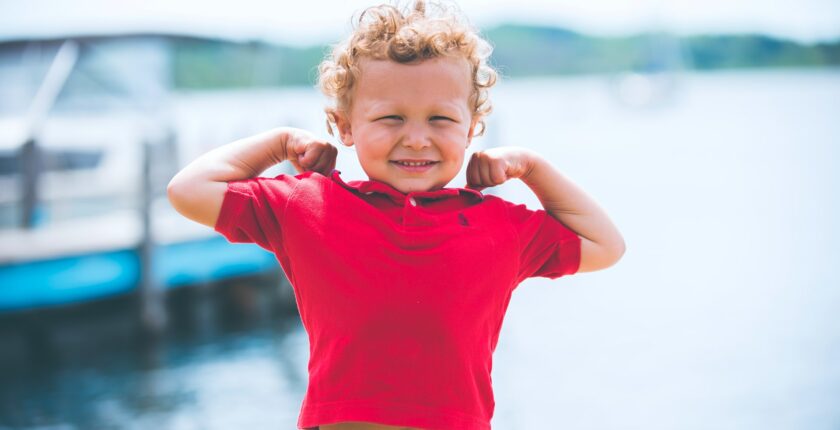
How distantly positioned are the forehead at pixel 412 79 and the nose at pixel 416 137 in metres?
0.06

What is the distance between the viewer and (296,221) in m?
1.72

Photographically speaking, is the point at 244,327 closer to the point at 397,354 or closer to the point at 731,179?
the point at 397,354

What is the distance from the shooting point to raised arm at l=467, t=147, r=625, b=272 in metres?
1.88

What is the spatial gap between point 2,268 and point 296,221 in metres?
8.30

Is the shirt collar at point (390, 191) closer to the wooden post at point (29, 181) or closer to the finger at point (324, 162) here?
the finger at point (324, 162)

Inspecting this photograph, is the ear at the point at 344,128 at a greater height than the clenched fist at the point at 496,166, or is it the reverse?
the ear at the point at 344,128

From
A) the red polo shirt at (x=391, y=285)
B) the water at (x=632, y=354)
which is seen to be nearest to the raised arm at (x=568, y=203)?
the red polo shirt at (x=391, y=285)

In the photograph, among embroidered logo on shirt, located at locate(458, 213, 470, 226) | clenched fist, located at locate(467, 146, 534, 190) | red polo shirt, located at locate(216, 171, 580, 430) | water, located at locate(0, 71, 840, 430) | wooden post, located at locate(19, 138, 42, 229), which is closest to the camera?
red polo shirt, located at locate(216, 171, 580, 430)

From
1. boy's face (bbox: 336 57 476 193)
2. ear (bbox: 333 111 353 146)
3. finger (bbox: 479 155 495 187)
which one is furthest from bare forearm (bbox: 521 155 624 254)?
ear (bbox: 333 111 353 146)

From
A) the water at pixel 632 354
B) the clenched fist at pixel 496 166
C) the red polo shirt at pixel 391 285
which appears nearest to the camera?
the red polo shirt at pixel 391 285

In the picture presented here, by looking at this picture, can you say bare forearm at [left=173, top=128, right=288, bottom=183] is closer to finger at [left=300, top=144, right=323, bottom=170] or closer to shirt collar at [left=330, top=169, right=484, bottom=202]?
finger at [left=300, top=144, right=323, bottom=170]

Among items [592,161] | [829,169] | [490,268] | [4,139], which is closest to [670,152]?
[592,161]

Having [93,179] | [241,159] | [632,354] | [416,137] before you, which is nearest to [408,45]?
[416,137]

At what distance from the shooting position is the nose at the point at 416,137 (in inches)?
67.3
